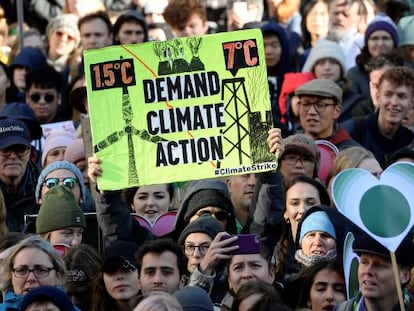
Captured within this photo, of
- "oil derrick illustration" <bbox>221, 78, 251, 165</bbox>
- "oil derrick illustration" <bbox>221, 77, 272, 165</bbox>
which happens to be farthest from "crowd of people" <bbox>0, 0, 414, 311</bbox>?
"oil derrick illustration" <bbox>221, 78, 251, 165</bbox>

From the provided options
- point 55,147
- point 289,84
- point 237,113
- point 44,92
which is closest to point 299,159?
point 237,113

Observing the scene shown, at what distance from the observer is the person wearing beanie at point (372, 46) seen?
63.1 ft

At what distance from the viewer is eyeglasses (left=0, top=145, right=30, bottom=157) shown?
16109mm

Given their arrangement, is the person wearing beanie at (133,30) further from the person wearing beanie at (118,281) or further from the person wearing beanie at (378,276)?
the person wearing beanie at (378,276)

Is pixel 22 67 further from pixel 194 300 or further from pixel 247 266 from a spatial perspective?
pixel 194 300

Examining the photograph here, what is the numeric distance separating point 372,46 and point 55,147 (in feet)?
12.3

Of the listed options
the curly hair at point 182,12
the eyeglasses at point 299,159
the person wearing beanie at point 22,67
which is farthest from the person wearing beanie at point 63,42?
the eyeglasses at point 299,159

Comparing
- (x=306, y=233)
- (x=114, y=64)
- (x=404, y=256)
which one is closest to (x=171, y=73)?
(x=114, y=64)

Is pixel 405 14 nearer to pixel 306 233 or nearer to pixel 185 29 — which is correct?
pixel 185 29

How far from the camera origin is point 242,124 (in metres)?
14.0

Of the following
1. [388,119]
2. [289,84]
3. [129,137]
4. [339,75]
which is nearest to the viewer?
[129,137]

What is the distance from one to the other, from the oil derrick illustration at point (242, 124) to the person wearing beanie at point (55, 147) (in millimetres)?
2953

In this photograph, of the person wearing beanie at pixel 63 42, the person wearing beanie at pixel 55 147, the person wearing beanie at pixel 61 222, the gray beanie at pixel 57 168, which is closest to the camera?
the person wearing beanie at pixel 61 222

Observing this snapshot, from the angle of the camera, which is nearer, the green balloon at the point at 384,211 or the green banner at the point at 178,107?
the green balloon at the point at 384,211
